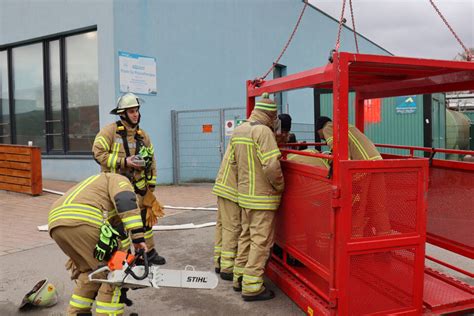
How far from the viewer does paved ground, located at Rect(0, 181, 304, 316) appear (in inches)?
155

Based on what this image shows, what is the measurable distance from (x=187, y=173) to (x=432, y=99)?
21.8 ft

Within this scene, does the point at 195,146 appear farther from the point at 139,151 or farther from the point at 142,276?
the point at 142,276

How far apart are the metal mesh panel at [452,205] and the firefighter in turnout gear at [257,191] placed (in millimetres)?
1579

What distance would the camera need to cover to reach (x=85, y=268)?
3172 millimetres

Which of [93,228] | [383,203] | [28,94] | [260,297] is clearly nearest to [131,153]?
[93,228]

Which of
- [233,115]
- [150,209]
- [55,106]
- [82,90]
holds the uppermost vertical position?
[82,90]

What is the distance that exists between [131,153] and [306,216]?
214 centimetres

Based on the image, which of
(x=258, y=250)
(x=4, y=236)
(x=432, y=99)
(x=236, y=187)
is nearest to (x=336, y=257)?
(x=258, y=250)

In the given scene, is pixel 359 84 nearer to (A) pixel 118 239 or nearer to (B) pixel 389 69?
(B) pixel 389 69

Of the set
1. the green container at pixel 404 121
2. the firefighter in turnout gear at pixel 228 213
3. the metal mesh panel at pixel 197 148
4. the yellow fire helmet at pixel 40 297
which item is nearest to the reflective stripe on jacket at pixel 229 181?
the firefighter in turnout gear at pixel 228 213

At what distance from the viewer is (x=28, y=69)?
12312 mm

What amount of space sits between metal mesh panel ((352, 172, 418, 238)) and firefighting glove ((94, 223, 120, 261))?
170 cm

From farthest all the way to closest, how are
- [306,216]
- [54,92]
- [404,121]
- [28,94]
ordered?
[28,94] < [404,121] < [54,92] < [306,216]

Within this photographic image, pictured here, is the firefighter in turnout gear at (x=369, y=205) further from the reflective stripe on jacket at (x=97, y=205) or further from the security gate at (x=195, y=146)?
the security gate at (x=195, y=146)
